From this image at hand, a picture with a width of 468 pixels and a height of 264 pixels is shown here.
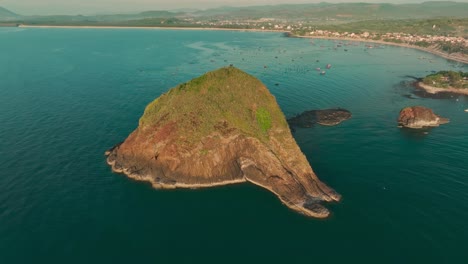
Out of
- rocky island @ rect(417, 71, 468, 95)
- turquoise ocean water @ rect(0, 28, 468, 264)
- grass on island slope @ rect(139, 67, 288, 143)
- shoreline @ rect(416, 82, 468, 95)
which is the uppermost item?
grass on island slope @ rect(139, 67, 288, 143)

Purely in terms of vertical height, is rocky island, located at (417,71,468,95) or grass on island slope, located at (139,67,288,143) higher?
grass on island slope, located at (139,67,288,143)

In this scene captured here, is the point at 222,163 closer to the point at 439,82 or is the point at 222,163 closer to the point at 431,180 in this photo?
the point at 431,180

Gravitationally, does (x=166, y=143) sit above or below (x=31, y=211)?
above

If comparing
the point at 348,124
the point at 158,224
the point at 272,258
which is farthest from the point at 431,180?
the point at 158,224

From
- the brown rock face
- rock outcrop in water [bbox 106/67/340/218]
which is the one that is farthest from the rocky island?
rock outcrop in water [bbox 106/67/340/218]

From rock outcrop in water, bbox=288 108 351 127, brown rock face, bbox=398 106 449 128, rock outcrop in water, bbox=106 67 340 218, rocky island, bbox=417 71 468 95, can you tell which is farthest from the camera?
rocky island, bbox=417 71 468 95

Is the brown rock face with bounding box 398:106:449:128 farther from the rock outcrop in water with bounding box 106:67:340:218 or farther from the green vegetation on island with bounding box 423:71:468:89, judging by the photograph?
the green vegetation on island with bounding box 423:71:468:89

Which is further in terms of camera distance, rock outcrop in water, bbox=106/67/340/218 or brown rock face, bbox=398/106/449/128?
brown rock face, bbox=398/106/449/128
